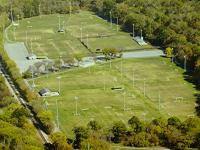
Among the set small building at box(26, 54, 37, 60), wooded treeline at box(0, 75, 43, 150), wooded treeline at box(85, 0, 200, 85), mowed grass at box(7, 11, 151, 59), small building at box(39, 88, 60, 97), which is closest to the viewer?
wooded treeline at box(0, 75, 43, 150)

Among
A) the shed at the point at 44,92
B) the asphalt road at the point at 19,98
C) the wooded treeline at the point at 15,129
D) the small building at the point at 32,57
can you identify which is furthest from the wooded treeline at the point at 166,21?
the wooded treeline at the point at 15,129

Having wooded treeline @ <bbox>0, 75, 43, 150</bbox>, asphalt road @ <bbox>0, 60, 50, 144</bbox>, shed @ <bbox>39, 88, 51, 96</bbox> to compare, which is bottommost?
asphalt road @ <bbox>0, 60, 50, 144</bbox>

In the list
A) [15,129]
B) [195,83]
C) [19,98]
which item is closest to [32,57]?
[19,98]

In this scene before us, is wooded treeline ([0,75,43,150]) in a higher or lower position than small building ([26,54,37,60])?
higher

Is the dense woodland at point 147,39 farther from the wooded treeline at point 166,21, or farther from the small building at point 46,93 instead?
the small building at point 46,93

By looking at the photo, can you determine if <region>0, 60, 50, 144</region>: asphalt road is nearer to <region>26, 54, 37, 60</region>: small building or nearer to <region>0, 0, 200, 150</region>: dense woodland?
<region>0, 0, 200, 150</region>: dense woodland

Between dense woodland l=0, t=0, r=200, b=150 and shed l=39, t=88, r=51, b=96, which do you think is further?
shed l=39, t=88, r=51, b=96

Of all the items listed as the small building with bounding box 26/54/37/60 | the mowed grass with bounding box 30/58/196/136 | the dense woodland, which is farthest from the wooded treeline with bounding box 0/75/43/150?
the small building with bounding box 26/54/37/60
